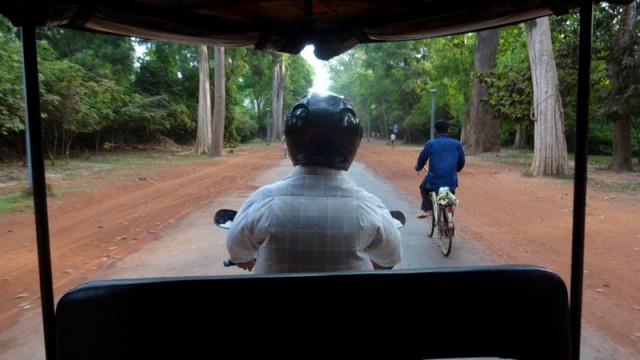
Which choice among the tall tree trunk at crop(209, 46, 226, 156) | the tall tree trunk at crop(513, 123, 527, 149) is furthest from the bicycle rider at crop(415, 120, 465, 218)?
the tall tree trunk at crop(513, 123, 527, 149)

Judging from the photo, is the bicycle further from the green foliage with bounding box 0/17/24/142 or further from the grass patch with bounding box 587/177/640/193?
the green foliage with bounding box 0/17/24/142

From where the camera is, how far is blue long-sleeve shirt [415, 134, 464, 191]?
7555mm

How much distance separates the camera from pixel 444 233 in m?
7.04

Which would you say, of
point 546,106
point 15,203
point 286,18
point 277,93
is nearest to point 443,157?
point 286,18

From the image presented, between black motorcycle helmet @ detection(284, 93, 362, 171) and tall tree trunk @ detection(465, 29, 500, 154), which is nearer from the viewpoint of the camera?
black motorcycle helmet @ detection(284, 93, 362, 171)

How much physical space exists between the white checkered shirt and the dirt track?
2.80 m

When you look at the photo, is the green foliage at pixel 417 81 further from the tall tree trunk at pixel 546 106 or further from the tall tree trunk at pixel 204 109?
the tall tree trunk at pixel 546 106

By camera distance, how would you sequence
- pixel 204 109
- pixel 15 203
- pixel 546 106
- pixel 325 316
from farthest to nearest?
pixel 204 109 → pixel 546 106 → pixel 15 203 → pixel 325 316

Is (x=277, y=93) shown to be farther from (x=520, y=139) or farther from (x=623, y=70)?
(x=623, y=70)

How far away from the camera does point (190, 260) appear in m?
6.61

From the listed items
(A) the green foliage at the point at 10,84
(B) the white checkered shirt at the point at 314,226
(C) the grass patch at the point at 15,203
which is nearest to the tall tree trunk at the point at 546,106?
(C) the grass patch at the point at 15,203

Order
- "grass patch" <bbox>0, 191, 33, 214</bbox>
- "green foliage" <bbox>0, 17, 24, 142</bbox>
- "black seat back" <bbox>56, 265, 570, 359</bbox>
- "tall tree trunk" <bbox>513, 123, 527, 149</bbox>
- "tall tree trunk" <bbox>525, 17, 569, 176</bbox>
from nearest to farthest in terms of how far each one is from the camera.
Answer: "black seat back" <bbox>56, 265, 570, 359</bbox> → "grass patch" <bbox>0, 191, 33, 214</bbox> → "green foliage" <bbox>0, 17, 24, 142</bbox> → "tall tree trunk" <bbox>525, 17, 569, 176</bbox> → "tall tree trunk" <bbox>513, 123, 527, 149</bbox>

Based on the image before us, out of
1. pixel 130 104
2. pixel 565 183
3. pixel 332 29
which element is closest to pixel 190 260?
pixel 332 29

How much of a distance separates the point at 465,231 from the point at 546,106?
10854mm
